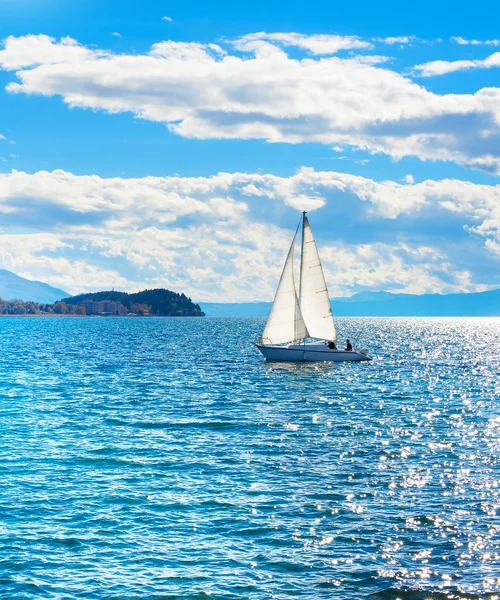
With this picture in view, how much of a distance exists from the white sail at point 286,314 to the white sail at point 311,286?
1124 mm

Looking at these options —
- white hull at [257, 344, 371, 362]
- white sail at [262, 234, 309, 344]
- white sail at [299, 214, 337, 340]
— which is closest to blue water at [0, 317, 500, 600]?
white sail at [262, 234, 309, 344]

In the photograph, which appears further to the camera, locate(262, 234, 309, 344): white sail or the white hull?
the white hull

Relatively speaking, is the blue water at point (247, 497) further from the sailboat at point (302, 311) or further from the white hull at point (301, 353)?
the white hull at point (301, 353)

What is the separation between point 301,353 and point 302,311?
6.29 metres

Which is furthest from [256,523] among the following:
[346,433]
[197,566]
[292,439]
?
[346,433]

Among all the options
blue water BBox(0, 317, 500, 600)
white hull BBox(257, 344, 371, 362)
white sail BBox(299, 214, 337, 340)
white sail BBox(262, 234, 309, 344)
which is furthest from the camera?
white hull BBox(257, 344, 371, 362)

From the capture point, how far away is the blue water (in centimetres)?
2080

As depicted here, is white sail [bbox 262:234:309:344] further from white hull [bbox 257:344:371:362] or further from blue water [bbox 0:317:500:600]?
blue water [bbox 0:317:500:600]

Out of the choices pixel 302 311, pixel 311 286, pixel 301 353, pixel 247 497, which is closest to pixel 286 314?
pixel 302 311

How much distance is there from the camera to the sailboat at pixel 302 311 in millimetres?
87688

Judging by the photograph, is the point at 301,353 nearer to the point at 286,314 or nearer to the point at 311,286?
the point at 286,314

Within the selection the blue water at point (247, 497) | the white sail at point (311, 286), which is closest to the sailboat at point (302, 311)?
the white sail at point (311, 286)

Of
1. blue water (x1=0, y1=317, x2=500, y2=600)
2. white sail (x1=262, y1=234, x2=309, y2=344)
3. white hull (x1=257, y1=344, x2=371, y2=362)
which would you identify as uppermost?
white sail (x1=262, y1=234, x2=309, y2=344)

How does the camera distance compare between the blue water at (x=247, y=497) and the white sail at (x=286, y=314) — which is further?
the white sail at (x=286, y=314)
